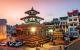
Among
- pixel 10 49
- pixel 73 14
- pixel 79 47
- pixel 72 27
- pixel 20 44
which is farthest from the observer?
pixel 73 14

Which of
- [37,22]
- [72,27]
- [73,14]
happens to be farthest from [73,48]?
[73,14]

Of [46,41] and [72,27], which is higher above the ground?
[72,27]

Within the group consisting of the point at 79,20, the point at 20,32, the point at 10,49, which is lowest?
the point at 10,49

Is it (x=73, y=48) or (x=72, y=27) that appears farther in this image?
(x=72, y=27)

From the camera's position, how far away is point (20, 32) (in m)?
8.57

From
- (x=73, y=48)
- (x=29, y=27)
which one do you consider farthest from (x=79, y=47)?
(x=29, y=27)

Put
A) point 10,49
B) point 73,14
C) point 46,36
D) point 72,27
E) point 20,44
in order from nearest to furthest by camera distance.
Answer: point 10,49, point 20,44, point 46,36, point 72,27, point 73,14

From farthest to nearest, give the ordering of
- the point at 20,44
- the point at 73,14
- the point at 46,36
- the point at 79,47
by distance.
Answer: the point at 73,14
the point at 46,36
the point at 20,44
the point at 79,47

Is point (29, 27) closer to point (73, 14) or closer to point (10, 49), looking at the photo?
point (10, 49)

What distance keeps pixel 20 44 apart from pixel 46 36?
4.36 ft

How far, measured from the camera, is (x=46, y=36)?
29.0 feet

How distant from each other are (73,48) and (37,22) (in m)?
5.26

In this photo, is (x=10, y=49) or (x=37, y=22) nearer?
(x=10, y=49)

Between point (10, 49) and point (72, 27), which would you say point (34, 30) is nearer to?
point (10, 49)
